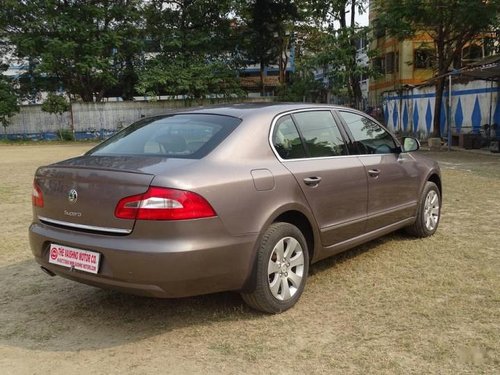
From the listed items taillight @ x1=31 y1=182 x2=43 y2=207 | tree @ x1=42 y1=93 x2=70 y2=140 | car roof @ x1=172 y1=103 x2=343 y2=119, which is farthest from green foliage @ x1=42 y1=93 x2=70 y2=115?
taillight @ x1=31 y1=182 x2=43 y2=207

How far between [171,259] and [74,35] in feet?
94.4

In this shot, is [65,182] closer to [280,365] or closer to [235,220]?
[235,220]

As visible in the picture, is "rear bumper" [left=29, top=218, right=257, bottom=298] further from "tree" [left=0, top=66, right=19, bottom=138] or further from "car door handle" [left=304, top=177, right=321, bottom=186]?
"tree" [left=0, top=66, right=19, bottom=138]

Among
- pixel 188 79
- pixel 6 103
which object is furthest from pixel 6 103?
pixel 188 79

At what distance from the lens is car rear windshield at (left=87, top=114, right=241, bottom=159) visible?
3.67 meters

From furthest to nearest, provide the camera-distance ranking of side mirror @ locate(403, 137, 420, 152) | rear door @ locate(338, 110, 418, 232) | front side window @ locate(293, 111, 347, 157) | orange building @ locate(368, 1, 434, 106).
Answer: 1. orange building @ locate(368, 1, 434, 106)
2. side mirror @ locate(403, 137, 420, 152)
3. rear door @ locate(338, 110, 418, 232)
4. front side window @ locate(293, 111, 347, 157)

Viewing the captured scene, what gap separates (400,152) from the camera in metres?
5.32

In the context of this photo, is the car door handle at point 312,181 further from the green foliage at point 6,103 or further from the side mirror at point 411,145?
the green foliage at point 6,103

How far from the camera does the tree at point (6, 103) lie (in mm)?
29391

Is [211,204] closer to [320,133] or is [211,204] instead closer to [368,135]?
[320,133]

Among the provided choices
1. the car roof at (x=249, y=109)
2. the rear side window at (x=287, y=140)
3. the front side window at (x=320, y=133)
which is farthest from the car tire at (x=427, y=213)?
the rear side window at (x=287, y=140)

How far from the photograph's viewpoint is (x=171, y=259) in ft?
10.5

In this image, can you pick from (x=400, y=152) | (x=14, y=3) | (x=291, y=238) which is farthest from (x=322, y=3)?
(x=291, y=238)

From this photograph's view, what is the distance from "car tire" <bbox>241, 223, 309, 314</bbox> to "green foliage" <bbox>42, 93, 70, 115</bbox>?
29067 millimetres
